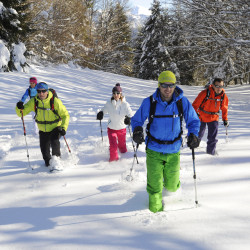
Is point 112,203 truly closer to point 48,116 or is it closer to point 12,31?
point 48,116

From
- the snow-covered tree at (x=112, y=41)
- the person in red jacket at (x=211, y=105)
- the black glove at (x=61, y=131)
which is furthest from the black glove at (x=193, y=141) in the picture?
the snow-covered tree at (x=112, y=41)

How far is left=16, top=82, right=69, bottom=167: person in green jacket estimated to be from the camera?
4.36m

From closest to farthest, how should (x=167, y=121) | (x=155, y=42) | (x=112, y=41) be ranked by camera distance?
(x=167, y=121), (x=155, y=42), (x=112, y=41)

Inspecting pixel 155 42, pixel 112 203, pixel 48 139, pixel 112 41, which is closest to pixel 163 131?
pixel 112 203

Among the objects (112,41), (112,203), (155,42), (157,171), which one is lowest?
(112,203)

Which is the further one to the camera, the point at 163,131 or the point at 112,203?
the point at 112,203

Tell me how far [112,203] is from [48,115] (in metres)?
2.15

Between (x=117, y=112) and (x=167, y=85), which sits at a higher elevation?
(x=167, y=85)

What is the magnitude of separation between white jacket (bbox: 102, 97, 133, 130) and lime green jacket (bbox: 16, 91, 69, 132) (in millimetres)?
1046

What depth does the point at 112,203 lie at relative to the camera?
11.3ft

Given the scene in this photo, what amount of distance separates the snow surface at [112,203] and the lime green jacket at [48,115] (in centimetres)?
94

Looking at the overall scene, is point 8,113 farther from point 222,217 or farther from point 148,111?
point 222,217

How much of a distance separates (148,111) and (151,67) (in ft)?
85.1

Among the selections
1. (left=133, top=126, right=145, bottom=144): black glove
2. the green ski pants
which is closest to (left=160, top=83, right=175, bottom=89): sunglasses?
(left=133, top=126, right=145, bottom=144): black glove
